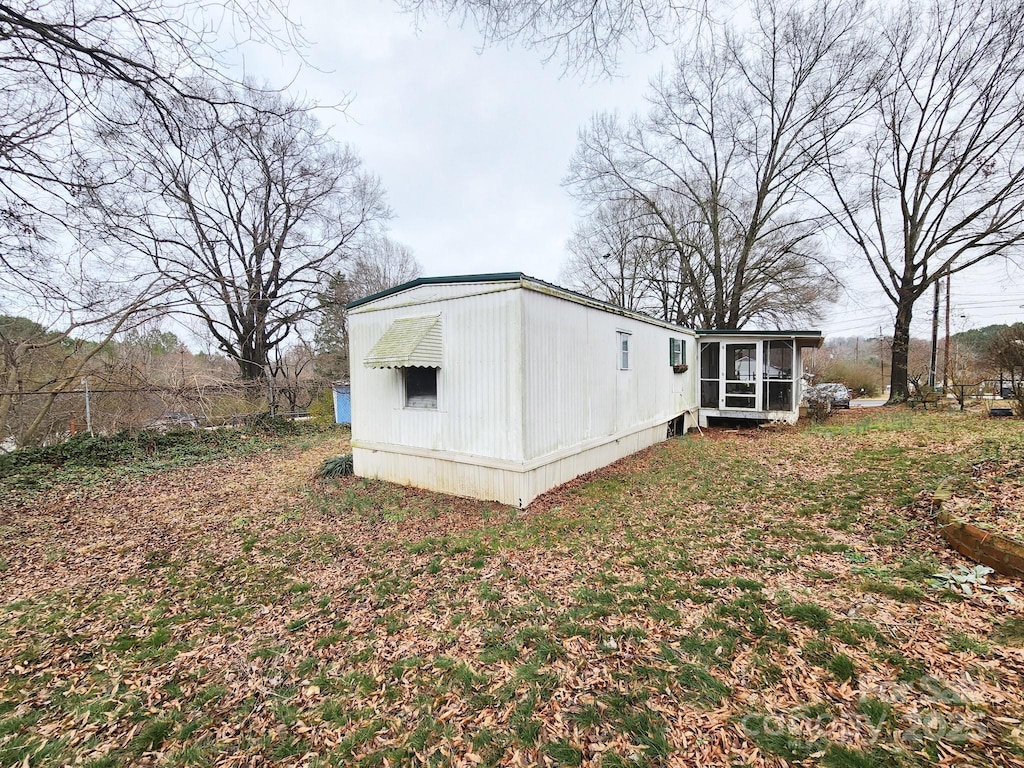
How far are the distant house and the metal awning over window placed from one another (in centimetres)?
2

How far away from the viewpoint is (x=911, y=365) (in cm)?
2619

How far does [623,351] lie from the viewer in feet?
→ 26.6

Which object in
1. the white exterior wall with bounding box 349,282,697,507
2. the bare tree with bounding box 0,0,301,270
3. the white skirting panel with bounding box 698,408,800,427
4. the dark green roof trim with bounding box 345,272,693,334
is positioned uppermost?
the bare tree with bounding box 0,0,301,270

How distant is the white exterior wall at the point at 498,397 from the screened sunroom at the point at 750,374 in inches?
224

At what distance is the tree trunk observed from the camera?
14688 mm

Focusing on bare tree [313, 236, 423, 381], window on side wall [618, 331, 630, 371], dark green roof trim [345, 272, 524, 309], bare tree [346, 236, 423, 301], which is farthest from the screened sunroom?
bare tree [346, 236, 423, 301]

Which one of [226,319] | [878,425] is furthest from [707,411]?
[226,319]

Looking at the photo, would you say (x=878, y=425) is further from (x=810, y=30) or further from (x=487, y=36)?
(x=810, y=30)

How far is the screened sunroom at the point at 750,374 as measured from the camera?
37.6 ft

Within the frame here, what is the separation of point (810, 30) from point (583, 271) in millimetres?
13210

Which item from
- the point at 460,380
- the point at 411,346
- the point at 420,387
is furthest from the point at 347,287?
the point at 460,380

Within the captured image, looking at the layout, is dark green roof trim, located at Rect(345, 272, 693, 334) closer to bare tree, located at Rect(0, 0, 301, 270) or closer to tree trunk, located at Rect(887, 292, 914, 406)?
bare tree, located at Rect(0, 0, 301, 270)

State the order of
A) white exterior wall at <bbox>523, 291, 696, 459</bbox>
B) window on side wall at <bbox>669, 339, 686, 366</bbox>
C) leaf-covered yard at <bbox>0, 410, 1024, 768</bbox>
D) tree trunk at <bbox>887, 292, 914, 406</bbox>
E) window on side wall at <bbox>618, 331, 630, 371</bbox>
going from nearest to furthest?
1. leaf-covered yard at <bbox>0, 410, 1024, 768</bbox>
2. white exterior wall at <bbox>523, 291, 696, 459</bbox>
3. window on side wall at <bbox>618, 331, 630, 371</bbox>
4. window on side wall at <bbox>669, 339, 686, 366</bbox>
5. tree trunk at <bbox>887, 292, 914, 406</bbox>

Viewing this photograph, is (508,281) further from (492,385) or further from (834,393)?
(834,393)
